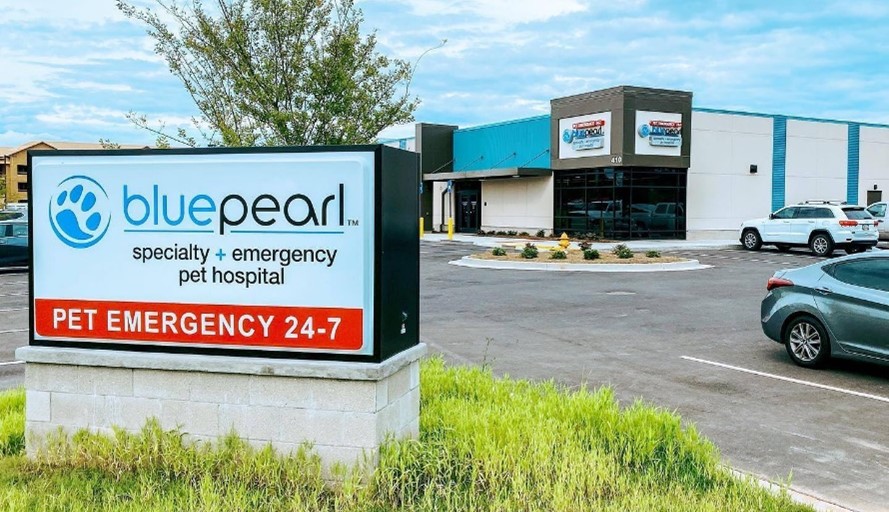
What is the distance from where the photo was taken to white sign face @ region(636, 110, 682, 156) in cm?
3594

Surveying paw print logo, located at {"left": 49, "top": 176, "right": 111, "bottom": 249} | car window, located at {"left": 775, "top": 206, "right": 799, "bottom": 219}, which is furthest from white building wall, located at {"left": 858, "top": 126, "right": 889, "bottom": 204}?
paw print logo, located at {"left": 49, "top": 176, "right": 111, "bottom": 249}

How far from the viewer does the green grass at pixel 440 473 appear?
15.2 feet

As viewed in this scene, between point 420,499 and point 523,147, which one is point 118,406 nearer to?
point 420,499

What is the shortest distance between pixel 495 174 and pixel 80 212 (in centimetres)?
3691

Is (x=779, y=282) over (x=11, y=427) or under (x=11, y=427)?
over

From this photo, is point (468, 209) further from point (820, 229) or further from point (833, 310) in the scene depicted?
point (833, 310)

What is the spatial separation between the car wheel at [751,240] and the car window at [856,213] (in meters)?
3.91

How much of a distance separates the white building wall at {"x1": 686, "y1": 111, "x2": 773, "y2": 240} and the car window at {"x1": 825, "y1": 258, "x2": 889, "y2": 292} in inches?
Answer: 1186

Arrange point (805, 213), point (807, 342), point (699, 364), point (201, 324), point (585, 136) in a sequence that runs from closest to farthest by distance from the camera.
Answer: point (201, 324)
point (807, 342)
point (699, 364)
point (805, 213)
point (585, 136)

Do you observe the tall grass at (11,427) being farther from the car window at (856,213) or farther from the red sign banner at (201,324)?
the car window at (856,213)

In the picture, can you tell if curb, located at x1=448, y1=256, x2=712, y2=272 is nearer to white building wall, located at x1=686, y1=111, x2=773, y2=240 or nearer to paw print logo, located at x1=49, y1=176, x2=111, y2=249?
white building wall, located at x1=686, y1=111, x2=773, y2=240

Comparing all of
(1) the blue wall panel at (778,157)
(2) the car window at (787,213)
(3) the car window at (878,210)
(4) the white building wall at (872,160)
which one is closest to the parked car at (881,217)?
(3) the car window at (878,210)

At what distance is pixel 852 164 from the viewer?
144ft

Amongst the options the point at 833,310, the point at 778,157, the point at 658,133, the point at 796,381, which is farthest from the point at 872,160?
the point at 796,381
